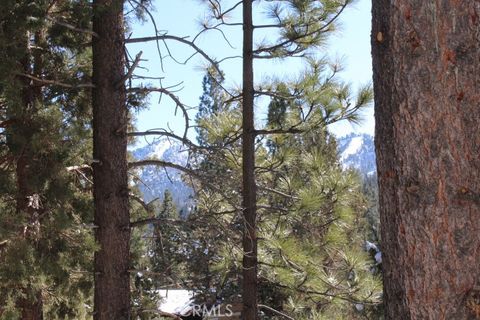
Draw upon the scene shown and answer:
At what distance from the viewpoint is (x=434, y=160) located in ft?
5.46

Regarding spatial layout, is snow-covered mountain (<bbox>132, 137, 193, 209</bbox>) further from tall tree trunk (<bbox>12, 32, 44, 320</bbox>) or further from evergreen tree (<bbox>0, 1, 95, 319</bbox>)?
tall tree trunk (<bbox>12, 32, 44, 320</bbox>)

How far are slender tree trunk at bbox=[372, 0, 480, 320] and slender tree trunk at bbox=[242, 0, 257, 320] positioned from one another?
12.1ft

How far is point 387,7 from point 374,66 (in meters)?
0.19

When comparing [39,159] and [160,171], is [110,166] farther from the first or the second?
[160,171]

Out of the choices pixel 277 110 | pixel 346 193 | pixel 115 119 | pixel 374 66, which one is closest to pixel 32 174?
pixel 115 119

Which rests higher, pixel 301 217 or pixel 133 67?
pixel 133 67

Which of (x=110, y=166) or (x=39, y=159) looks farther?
(x=110, y=166)

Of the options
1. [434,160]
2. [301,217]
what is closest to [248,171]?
[301,217]

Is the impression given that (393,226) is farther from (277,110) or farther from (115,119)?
(277,110)

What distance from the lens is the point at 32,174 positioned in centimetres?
435

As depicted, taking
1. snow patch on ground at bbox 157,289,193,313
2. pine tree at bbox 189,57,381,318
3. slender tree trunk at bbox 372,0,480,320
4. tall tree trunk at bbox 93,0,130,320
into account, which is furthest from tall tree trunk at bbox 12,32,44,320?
snow patch on ground at bbox 157,289,193,313

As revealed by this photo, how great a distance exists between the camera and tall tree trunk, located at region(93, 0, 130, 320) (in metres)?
4.46

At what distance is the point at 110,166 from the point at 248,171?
1.53m

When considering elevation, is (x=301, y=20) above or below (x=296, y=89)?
above
